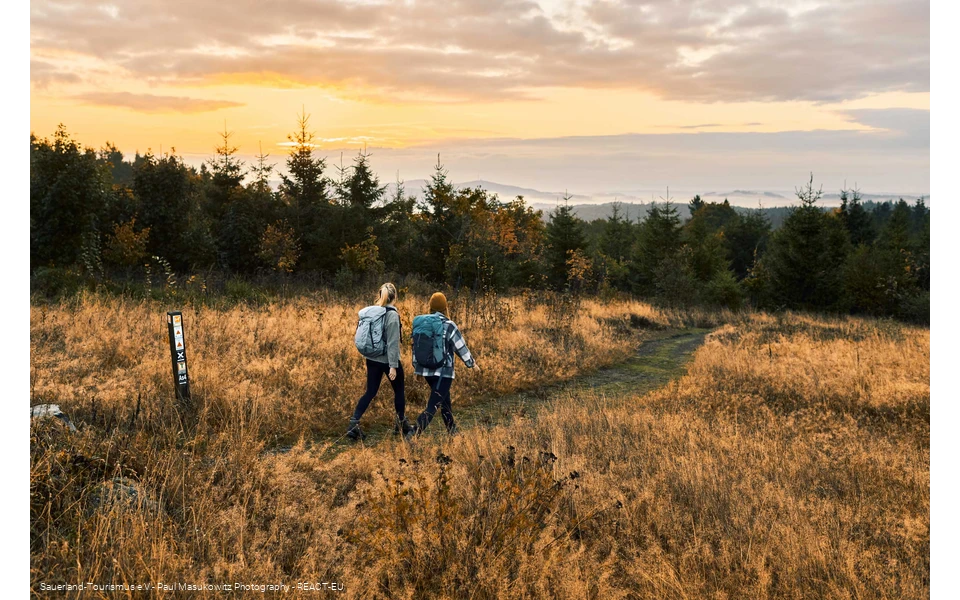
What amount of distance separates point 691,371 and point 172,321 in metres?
9.21

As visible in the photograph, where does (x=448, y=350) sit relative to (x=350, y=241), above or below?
below

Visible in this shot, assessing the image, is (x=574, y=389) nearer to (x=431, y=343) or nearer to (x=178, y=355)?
(x=431, y=343)

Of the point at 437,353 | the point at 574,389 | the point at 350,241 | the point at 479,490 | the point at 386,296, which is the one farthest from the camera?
the point at 350,241

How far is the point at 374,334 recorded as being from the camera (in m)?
6.70

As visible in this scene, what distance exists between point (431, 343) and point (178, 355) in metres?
3.01

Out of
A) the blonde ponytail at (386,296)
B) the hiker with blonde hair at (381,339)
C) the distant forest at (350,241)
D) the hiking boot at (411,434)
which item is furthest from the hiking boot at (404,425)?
the distant forest at (350,241)

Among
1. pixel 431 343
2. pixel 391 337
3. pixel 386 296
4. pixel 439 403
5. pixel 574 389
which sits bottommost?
pixel 574 389

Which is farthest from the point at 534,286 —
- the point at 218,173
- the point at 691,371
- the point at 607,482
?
the point at 607,482

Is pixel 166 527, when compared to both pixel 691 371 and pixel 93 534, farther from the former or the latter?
pixel 691 371

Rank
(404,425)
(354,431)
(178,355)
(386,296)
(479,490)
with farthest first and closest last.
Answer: (404,425)
(354,431)
(386,296)
(178,355)
(479,490)

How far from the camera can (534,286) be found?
103 feet

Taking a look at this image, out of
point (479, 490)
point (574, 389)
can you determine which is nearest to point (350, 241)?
point (574, 389)

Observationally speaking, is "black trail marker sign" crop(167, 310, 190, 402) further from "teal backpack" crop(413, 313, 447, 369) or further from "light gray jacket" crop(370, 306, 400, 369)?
"teal backpack" crop(413, 313, 447, 369)
